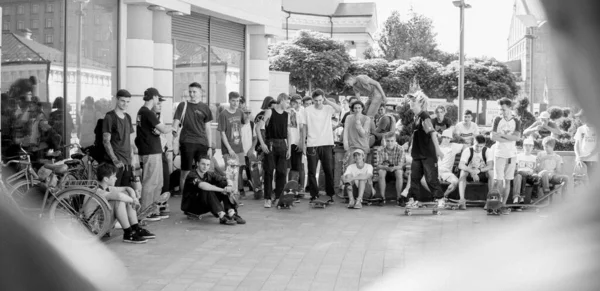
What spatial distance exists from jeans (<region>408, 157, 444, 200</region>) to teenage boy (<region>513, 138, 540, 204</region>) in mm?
1122

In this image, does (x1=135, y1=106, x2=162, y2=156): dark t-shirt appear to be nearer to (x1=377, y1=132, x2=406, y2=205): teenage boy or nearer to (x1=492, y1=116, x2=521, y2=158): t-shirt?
(x1=377, y1=132, x2=406, y2=205): teenage boy

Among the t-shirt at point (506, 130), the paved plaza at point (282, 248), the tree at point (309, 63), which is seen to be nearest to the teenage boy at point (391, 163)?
the paved plaza at point (282, 248)

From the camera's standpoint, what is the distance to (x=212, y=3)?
642 inches

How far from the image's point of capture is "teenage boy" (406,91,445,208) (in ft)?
40.4

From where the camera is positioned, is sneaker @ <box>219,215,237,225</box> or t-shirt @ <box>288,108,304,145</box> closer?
sneaker @ <box>219,215,237,225</box>

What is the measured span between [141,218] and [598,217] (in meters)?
9.63

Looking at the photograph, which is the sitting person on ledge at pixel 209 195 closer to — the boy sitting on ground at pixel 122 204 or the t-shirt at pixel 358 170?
the boy sitting on ground at pixel 122 204

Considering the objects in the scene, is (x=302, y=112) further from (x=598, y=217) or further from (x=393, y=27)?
(x=393, y=27)

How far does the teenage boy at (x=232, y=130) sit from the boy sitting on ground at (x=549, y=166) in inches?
183

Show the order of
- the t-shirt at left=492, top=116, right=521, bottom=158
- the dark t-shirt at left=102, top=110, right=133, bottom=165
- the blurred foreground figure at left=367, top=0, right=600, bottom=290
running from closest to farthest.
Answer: the blurred foreground figure at left=367, top=0, right=600, bottom=290 → the dark t-shirt at left=102, top=110, right=133, bottom=165 → the t-shirt at left=492, top=116, right=521, bottom=158

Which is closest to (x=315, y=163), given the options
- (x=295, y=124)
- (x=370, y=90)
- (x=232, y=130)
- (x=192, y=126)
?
(x=295, y=124)

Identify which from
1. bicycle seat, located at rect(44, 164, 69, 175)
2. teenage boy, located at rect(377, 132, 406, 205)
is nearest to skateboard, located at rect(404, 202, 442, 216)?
teenage boy, located at rect(377, 132, 406, 205)

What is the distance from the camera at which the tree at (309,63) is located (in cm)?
5078

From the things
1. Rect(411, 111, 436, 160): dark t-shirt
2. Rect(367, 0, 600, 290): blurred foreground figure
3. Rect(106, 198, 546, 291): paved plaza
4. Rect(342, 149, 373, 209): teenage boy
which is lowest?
Rect(106, 198, 546, 291): paved plaza
